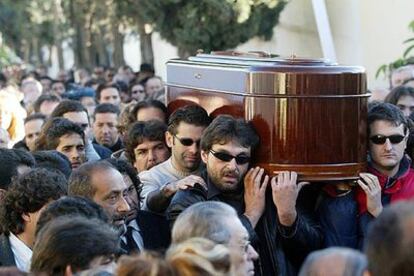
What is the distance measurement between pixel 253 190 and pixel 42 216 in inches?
53.2

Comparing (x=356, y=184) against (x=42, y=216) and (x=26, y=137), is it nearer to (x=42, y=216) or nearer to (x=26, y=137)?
(x=42, y=216)

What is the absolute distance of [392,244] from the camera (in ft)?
11.2

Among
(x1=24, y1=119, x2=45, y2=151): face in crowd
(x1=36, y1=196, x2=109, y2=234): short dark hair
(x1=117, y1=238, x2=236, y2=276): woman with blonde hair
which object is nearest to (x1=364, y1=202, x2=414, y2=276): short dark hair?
(x1=117, y1=238, x2=236, y2=276): woman with blonde hair

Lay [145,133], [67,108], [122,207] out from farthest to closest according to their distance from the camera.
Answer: [67,108] < [145,133] < [122,207]

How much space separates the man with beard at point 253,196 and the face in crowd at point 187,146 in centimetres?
51

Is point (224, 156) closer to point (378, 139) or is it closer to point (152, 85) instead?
point (378, 139)

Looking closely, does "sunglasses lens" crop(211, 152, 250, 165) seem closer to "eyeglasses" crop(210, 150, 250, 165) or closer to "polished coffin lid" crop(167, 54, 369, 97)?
"eyeglasses" crop(210, 150, 250, 165)

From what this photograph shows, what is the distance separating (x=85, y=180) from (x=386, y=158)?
1.64 metres

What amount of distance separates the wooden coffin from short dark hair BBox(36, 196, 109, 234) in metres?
1.25

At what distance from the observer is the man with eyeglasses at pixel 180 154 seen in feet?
21.9

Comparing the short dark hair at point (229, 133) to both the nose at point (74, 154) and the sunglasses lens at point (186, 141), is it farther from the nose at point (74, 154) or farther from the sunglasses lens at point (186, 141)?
the nose at point (74, 154)

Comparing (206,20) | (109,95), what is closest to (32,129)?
(109,95)

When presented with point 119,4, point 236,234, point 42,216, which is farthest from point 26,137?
point 119,4

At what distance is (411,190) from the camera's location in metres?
6.30
